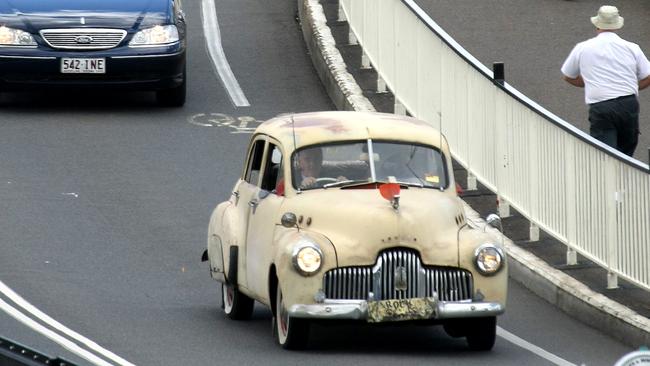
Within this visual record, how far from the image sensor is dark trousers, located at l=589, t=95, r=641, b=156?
15.4 meters

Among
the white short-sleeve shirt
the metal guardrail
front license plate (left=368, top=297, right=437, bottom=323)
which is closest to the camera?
the metal guardrail

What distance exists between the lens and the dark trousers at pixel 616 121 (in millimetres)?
15398

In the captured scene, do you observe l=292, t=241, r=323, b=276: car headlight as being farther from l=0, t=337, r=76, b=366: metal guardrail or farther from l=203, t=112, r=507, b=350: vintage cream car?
l=0, t=337, r=76, b=366: metal guardrail

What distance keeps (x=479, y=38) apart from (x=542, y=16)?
6.32 ft

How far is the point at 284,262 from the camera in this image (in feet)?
39.6

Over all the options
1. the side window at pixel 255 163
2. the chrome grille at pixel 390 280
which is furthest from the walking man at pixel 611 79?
the chrome grille at pixel 390 280

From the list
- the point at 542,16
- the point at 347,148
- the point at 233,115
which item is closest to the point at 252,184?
the point at 347,148

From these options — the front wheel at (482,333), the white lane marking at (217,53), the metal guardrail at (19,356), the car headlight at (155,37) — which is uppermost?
the metal guardrail at (19,356)

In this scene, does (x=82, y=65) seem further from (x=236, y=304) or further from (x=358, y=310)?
(x=358, y=310)

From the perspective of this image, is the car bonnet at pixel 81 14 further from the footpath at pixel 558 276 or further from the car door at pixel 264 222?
the car door at pixel 264 222

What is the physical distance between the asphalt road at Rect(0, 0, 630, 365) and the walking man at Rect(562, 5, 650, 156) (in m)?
1.76

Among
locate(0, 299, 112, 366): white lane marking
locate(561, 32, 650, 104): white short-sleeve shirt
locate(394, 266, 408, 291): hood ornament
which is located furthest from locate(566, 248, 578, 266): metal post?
locate(0, 299, 112, 366): white lane marking

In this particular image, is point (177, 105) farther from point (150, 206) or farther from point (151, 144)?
point (150, 206)

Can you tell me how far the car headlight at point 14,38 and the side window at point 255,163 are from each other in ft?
27.1
